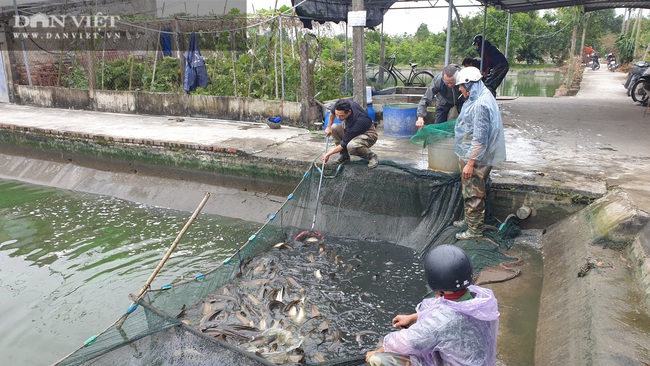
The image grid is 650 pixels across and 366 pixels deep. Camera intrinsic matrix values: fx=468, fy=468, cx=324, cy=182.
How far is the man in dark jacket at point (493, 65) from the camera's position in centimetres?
1022

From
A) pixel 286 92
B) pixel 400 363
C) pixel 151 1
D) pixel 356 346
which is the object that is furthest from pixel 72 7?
pixel 400 363

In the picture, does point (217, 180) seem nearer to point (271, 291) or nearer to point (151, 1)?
point (271, 291)

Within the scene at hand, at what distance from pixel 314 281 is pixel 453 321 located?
3120 mm

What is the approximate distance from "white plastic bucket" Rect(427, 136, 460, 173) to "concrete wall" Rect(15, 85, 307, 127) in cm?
446

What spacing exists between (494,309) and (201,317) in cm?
314

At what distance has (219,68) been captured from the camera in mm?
12039

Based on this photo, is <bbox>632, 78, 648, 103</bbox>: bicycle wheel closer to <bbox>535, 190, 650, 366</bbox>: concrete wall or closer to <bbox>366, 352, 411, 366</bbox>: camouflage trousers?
<bbox>535, 190, 650, 366</bbox>: concrete wall

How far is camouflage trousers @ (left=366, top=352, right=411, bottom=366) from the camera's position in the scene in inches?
99.7

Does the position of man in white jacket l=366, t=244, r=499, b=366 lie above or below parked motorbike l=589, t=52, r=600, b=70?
below

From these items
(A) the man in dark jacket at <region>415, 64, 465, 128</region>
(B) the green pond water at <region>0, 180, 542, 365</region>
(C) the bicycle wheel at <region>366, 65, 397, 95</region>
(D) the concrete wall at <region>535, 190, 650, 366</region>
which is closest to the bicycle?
(C) the bicycle wheel at <region>366, 65, 397, 95</region>

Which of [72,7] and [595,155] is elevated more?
[72,7]

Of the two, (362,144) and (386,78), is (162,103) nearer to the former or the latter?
(386,78)

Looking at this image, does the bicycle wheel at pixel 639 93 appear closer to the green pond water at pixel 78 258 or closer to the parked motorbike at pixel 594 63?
the green pond water at pixel 78 258

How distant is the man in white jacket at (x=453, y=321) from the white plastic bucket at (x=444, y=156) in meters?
3.81
